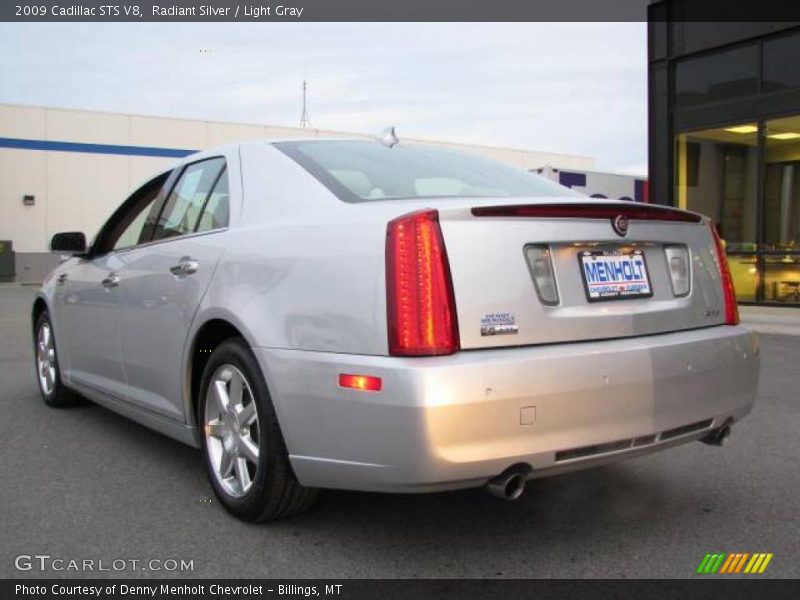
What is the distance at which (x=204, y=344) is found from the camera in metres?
3.47

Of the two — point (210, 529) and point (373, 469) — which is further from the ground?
point (373, 469)

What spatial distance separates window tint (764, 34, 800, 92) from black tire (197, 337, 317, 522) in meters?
12.0

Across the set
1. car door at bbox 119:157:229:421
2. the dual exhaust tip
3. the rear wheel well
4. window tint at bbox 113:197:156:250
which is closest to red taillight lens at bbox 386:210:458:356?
the dual exhaust tip

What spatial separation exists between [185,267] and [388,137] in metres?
1.19

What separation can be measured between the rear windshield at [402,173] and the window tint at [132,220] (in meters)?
1.11

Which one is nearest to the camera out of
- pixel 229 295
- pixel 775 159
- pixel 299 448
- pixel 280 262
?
pixel 299 448

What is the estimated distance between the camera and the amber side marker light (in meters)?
2.55

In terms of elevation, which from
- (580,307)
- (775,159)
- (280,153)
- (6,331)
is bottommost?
(6,331)

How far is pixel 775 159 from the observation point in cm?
1308

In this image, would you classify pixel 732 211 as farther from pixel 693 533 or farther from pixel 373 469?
pixel 373 469

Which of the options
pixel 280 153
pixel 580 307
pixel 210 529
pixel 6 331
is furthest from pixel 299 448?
pixel 6 331

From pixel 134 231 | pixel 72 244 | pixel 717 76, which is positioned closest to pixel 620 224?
pixel 134 231

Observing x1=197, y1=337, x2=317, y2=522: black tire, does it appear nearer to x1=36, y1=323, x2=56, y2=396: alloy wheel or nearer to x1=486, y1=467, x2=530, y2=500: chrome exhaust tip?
x1=486, y1=467, x2=530, y2=500: chrome exhaust tip

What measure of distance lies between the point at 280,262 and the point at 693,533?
191 centimetres
